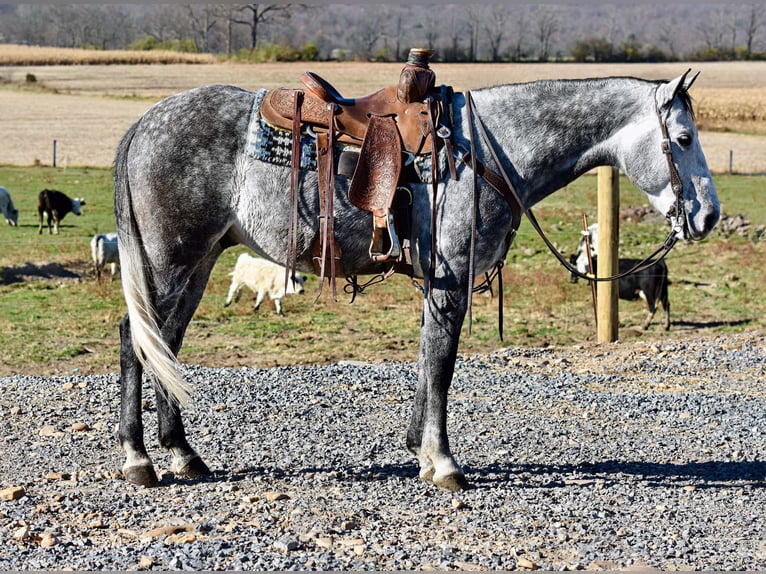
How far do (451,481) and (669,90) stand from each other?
2.77 metres

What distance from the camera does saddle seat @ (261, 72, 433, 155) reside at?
251 inches

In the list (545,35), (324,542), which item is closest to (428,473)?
(324,542)

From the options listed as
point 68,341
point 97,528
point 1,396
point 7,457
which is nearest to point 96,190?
point 68,341

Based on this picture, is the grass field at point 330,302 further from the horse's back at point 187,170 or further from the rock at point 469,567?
the rock at point 469,567

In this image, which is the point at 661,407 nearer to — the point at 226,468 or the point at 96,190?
the point at 226,468

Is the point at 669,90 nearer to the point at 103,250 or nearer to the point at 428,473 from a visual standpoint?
the point at 428,473

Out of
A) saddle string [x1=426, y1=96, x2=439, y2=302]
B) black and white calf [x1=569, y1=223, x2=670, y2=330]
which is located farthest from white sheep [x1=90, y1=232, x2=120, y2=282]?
saddle string [x1=426, y1=96, x2=439, y2=302]

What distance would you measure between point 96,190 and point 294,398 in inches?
784

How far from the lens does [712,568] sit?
5.33 metres

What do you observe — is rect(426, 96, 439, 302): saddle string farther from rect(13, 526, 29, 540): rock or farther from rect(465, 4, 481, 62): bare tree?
rect(465, 4, 481, 62): bare tree

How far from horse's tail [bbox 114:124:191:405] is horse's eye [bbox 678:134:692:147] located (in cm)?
344

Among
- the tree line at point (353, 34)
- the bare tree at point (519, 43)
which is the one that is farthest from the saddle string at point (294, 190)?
the bare tree at point (519, 43)

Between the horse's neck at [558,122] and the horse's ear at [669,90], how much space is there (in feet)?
0.46

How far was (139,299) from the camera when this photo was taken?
6574 millimetres
